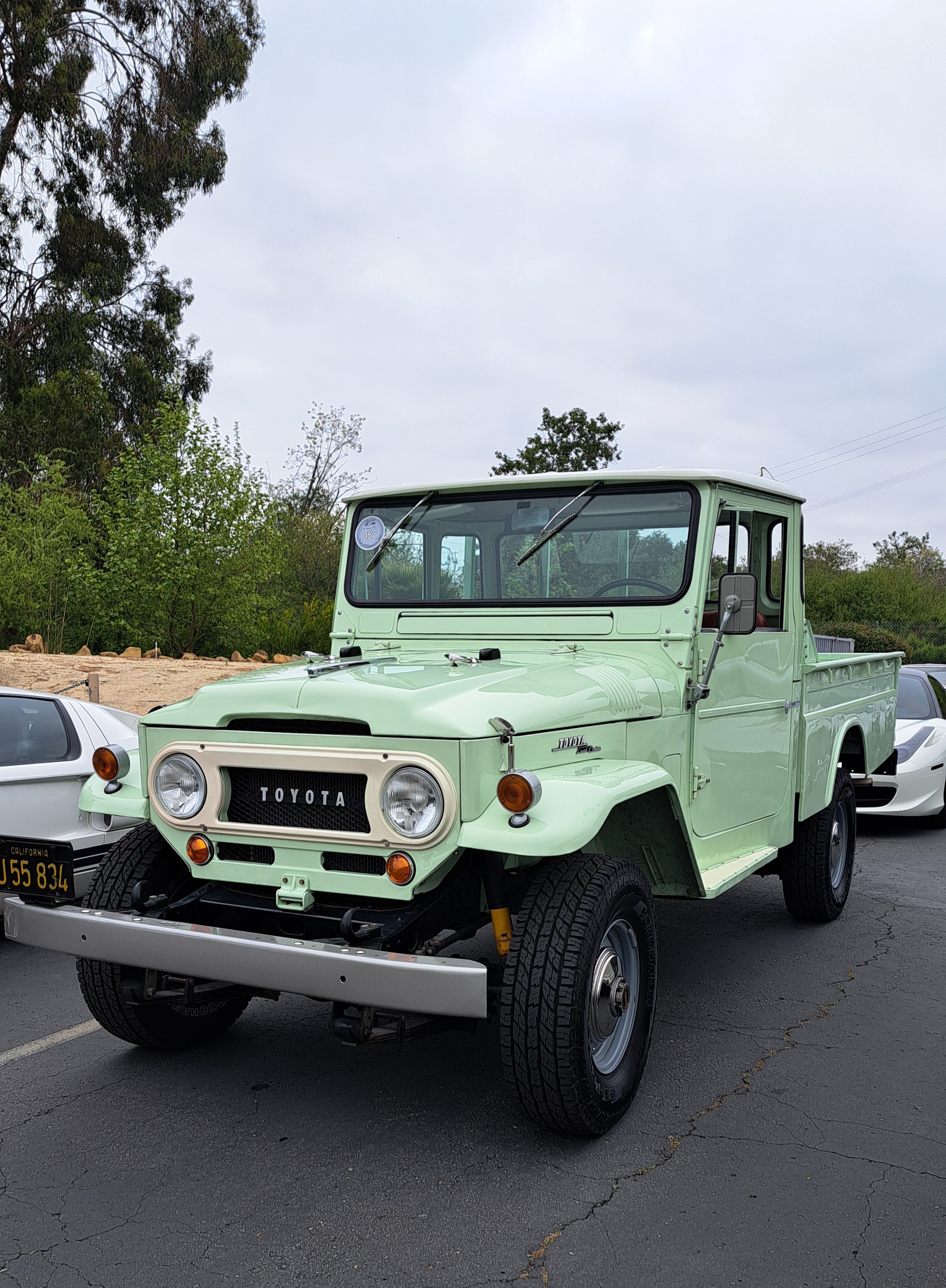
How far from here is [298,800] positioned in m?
3.58

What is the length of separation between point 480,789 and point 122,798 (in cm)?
144

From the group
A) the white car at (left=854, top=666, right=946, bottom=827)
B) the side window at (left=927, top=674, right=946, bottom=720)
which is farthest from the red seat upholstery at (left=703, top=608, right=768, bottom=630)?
the side window at (left=927, top=674, right=946, bottom=720)

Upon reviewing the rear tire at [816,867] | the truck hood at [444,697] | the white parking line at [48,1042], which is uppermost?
the truck hood at [444,697]

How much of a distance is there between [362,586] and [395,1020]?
93.8 inches

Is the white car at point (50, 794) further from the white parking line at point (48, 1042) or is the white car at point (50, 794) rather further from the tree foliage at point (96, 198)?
the tree foliage at point (96, 198)

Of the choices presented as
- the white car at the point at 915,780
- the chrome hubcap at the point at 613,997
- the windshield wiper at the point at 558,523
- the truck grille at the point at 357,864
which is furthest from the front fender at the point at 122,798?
the white car at the point at 915,780

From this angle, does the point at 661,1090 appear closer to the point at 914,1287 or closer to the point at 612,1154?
the point at 612,1154

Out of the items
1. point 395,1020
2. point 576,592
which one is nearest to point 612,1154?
point 395,1020

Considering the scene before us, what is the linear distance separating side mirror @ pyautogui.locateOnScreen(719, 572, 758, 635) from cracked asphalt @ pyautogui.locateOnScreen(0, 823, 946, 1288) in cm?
170

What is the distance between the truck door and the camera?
4.63 meters

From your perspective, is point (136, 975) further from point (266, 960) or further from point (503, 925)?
point (503, 925)

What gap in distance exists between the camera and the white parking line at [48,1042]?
4289mm

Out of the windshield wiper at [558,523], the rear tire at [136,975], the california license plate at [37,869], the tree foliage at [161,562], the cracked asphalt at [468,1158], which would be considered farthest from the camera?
the tree foliage at [161,562]

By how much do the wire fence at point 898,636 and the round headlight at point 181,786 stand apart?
2540 centimetres
